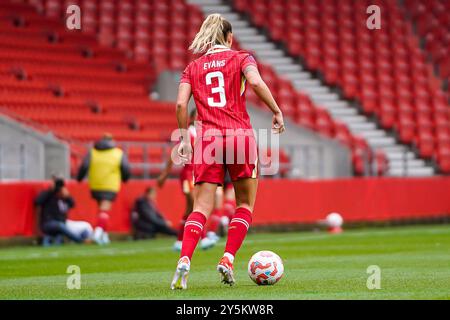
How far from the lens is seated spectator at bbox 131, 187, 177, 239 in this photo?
20781mm

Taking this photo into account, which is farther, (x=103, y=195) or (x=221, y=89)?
(x=103, y=195)

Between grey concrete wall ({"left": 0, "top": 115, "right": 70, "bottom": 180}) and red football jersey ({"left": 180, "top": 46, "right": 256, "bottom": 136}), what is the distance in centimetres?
1030

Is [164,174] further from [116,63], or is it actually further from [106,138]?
[116,63]

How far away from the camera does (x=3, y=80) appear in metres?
23.8

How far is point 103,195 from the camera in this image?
19906mm

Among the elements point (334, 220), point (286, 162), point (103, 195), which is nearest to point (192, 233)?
point (103, 195)

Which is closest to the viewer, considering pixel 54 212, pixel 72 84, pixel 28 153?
pixel 54 212

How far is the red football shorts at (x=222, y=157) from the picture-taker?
9.72 metres

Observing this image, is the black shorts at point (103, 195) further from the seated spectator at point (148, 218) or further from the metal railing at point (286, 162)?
the metal railing at point (286, 162)

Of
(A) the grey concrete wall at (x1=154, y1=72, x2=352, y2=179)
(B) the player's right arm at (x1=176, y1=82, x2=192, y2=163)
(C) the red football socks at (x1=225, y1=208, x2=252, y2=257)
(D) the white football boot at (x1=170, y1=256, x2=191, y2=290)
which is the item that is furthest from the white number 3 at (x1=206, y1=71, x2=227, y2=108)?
(A) the grey concrete wall at (x1=154, y1=72, x2=352, y2=179)

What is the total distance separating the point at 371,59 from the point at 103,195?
43.6 feet

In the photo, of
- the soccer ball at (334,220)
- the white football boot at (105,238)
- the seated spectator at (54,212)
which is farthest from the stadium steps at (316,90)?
the seated spectator at (54,212)

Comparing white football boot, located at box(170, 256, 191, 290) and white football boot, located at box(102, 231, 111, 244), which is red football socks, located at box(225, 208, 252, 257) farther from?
white football boot, located at box(102, 231, 111, 244)

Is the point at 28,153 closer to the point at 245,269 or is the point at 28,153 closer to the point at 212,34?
the point at 245,269
